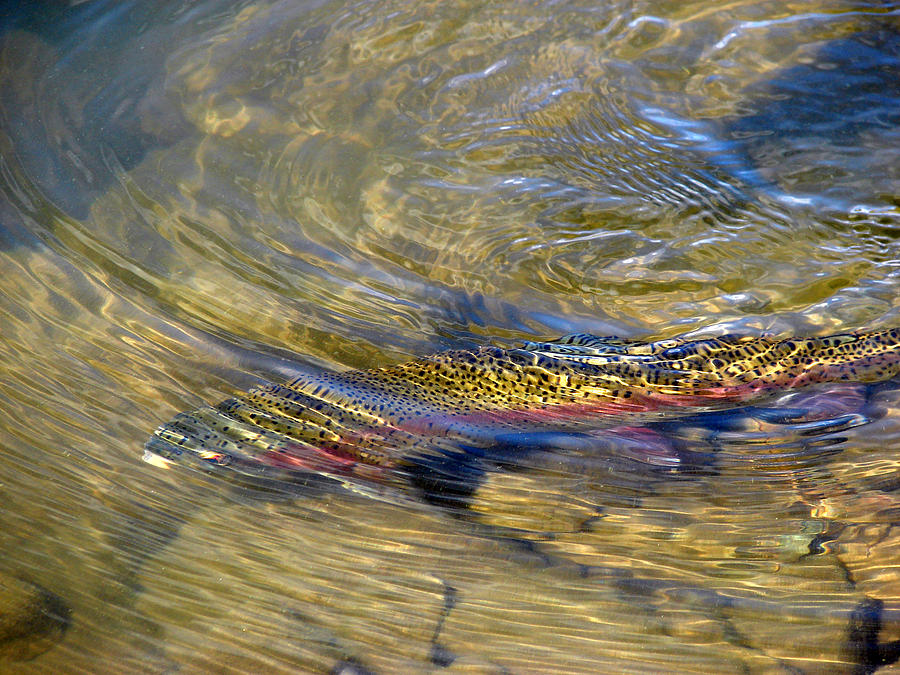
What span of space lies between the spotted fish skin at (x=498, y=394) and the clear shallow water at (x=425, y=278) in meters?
0.16

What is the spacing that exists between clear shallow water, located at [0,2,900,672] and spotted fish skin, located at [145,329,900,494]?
0.51 ft

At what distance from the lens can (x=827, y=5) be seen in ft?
19.6

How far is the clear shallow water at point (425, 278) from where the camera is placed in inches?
95.1

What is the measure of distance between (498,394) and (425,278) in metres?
0.89

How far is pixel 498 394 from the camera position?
355 cm

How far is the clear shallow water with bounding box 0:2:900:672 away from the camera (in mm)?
2416

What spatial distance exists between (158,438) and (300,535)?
0.78m

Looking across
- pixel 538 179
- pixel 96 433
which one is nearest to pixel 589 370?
pixel 538 179

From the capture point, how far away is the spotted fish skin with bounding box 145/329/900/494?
3102mm

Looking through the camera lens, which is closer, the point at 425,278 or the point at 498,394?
the point at 498,394

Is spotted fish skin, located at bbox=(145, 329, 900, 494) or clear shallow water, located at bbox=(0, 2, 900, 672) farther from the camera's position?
spotted fish skin, located at bbox=(145, 329, 900, 494)

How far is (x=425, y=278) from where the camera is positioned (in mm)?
4043

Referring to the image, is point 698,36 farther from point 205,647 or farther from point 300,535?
point 205,647

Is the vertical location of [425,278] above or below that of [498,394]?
above
